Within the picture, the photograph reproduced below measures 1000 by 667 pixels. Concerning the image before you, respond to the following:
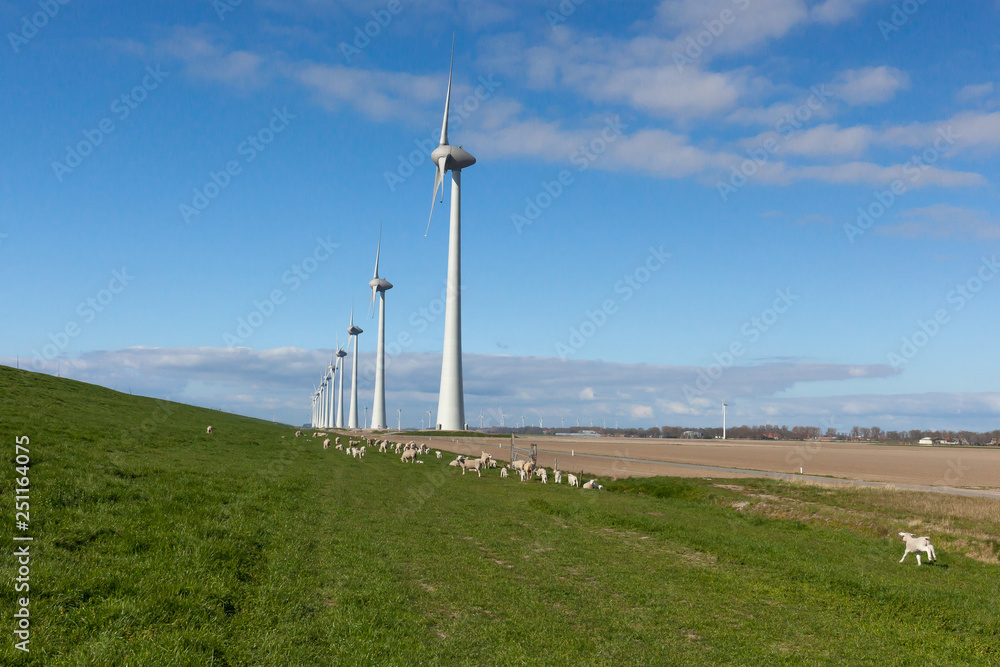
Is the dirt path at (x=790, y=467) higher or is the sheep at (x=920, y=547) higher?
the sheep at (x=920, y=547)

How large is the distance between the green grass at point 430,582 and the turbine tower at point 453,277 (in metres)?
90.0

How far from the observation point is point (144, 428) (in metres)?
45.0

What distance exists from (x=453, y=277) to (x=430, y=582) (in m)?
104

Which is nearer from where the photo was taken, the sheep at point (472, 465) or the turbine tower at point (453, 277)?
the sheep at point (472, 465)

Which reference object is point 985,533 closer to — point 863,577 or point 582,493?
point 863,577

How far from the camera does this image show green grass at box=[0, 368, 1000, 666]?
11.5 meters

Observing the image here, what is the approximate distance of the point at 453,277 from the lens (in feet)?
389

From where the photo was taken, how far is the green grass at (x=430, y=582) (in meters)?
11.5

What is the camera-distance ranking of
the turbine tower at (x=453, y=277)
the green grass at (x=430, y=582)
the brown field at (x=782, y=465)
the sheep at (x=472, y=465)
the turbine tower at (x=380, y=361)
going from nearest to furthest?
1. the green grass at (x=430, y=582)
2. the sheep at (x=472, y=465)
3. the brown field at (x=782, y=465)
4. the turbine tower at (x=453, y=277)
5. the turbine tower at (x=380, y=361)

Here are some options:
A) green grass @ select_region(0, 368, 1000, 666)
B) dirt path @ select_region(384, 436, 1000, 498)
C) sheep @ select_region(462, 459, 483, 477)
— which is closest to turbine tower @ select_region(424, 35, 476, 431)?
dirt path @ select_region(384, 436, 1000, 498)

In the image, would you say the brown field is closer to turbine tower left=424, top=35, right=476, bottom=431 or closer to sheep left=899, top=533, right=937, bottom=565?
turbine tower left=424, top=35, right=476, bottom=431

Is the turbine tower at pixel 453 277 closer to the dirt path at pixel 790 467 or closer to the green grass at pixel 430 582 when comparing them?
the dirt path at pixel 790 467

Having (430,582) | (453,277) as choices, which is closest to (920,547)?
(430,582)

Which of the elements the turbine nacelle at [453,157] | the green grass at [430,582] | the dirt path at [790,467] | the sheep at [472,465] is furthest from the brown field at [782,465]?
the turbine nacelle at [453,157]
